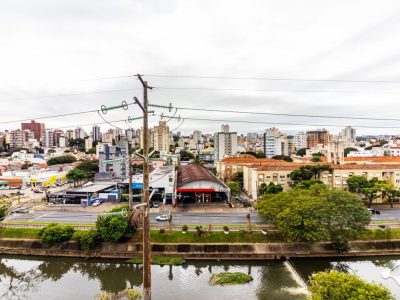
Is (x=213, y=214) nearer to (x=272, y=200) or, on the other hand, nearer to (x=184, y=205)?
(x=184, y=205)

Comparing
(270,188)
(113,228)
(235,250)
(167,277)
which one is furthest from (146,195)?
(270,188)

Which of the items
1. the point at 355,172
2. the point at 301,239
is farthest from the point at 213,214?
the point at 355,172

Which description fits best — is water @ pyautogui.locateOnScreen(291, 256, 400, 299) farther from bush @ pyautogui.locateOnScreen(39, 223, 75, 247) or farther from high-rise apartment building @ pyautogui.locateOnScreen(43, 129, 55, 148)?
high-rise apartment building @ pyautogui.locateOnScreen(43, 129, 55, 148)

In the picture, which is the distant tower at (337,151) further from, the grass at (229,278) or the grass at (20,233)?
the grass at (20,233)

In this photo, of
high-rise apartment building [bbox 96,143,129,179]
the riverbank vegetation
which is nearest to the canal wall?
the riverbank vegetation

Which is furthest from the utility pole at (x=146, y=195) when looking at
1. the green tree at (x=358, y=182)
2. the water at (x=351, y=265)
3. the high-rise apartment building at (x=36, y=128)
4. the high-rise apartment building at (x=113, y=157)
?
the high-rise apartment building at (x=36, y=128)

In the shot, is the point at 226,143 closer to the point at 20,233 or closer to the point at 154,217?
the point at 154,217

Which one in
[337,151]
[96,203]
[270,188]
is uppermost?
[337,151]
